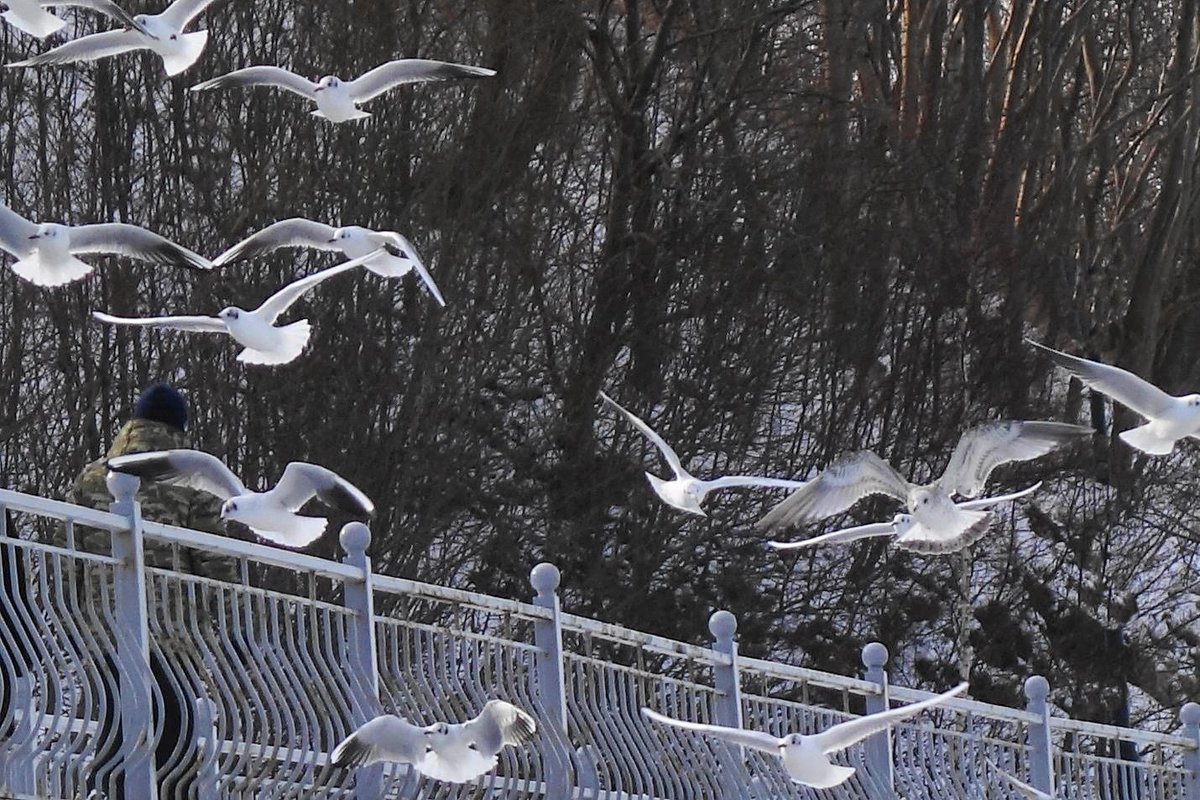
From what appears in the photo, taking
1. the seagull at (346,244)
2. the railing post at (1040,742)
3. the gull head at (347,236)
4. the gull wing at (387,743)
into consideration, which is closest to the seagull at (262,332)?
the seagull at (346,244)

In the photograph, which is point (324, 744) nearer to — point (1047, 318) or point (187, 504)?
point (187, 504)

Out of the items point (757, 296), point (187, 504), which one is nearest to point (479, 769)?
point (187, 504)

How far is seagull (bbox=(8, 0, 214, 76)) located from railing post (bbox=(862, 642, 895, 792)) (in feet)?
12.2

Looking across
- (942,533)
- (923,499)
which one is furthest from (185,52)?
(942,533)

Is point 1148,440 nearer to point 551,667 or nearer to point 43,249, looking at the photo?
point 551,667

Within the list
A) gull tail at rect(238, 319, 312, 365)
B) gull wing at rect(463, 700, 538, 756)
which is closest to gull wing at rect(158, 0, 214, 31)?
gull tail at rect(238, 319, 312, 365)

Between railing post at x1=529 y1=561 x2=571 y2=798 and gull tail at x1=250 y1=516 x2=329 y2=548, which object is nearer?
railing post at x1=529 y1=561 x2=571 y2=798

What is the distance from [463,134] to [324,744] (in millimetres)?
11045

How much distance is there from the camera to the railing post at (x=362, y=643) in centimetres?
814

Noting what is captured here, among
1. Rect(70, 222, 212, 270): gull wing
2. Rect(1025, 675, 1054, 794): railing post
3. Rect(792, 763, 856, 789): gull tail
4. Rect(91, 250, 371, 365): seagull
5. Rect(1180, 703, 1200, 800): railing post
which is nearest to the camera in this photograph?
Rect(792, 763, 856, 789): gull tail

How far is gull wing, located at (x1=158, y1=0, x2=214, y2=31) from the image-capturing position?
437 inches

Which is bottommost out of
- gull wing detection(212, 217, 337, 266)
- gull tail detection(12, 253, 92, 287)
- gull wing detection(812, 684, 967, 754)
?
gull wing detection(812, 684, 967, 754)

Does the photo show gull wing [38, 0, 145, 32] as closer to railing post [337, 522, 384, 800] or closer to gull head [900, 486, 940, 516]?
railing post [337, 522, 384, 800]

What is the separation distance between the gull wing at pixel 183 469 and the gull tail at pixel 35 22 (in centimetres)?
217
